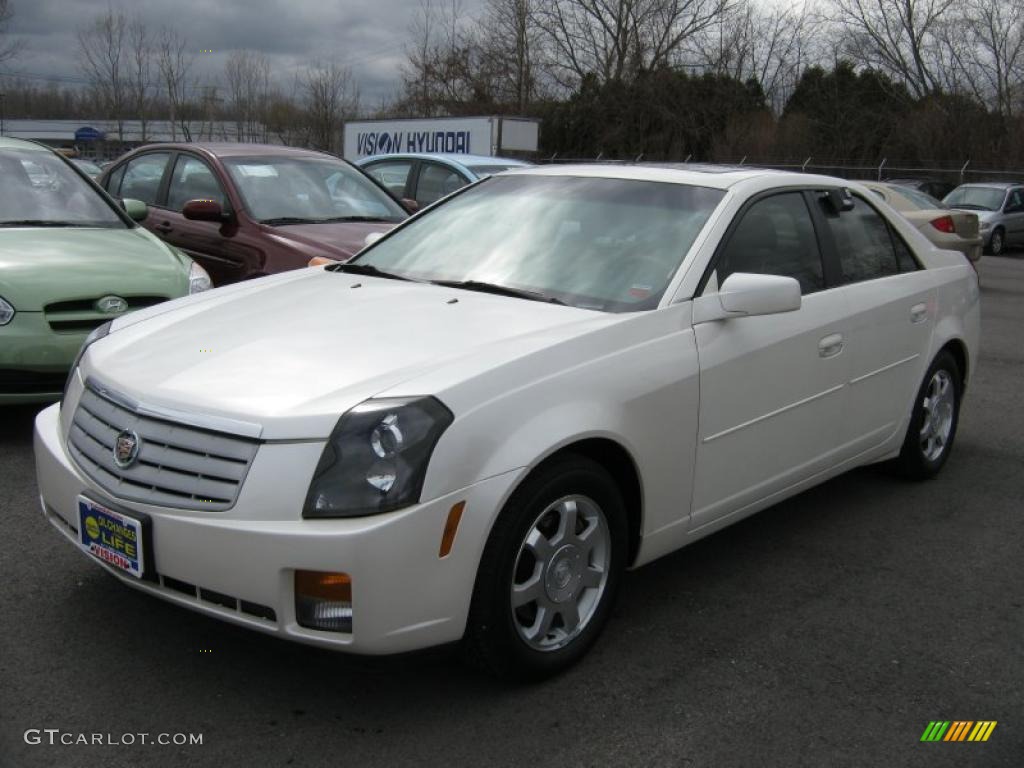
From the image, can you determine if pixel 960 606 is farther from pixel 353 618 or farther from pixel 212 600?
pixel 212 600

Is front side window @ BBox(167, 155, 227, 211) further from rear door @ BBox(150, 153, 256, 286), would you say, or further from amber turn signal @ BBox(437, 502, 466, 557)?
amber turn signal @ BBox(437, 502, 466, 557)

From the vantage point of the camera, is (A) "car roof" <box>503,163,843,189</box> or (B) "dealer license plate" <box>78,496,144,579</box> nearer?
(B) "dealer license plate" <box>78,496,144,579</box>

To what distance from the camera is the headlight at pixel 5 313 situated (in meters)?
5.12

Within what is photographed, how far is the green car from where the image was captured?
5156mm

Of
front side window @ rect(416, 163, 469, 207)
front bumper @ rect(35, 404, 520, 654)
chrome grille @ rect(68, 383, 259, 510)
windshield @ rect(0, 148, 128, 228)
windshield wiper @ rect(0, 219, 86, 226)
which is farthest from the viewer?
front side window @ rect(416, 163, 469, 207)

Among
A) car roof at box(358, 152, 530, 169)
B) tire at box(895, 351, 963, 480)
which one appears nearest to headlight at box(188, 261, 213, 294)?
tire at box(895, 351, 963, 480)

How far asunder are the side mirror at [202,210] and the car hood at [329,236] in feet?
1.30

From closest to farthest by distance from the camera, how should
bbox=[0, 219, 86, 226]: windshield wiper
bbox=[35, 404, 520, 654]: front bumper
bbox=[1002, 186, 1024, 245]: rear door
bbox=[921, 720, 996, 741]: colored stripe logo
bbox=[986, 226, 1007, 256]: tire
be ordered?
bbox=[35, 404, 520, 654]: front bumper, bbox=[921, 720, 996, 741]: colored stripe logo, bbox=[0, 219, 86, 226]: windshield wiper, bbox=[986, 226, 1007, 256]: tire, bbox=[1002, 186, 1024, 245]: rear door

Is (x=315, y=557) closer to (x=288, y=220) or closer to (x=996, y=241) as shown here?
(x=288, y=220)

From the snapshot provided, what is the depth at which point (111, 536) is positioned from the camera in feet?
9.55

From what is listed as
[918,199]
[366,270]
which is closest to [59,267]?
[366,270]

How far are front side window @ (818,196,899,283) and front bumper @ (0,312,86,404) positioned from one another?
3694 millimetres

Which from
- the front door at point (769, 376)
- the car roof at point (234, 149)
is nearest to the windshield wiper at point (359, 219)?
the car roof at point (234, 149)

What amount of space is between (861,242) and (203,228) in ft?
16.1
